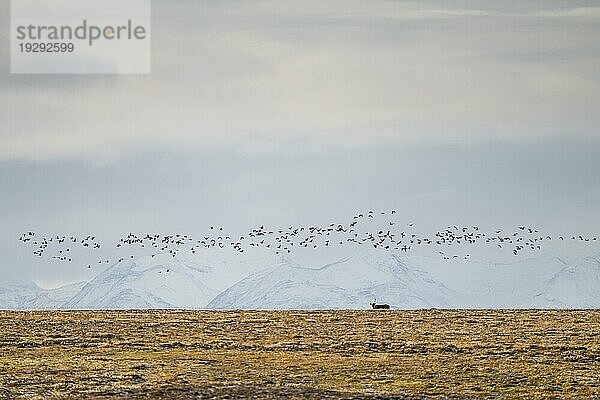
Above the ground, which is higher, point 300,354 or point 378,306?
point 300,354

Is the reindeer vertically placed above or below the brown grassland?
below

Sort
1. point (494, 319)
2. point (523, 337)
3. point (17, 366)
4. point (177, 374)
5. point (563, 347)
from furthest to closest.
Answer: point (494, 319) → point (523, 337) → point (563, 347) → point (17, 366) → point (177, 374)

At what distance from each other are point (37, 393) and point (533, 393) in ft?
76.1

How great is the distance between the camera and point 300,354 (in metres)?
61.9

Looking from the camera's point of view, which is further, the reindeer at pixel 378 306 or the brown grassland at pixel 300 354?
the reindeer at pixel 378 306

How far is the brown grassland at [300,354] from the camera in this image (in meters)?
49.3

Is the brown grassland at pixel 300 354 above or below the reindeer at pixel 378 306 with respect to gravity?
above

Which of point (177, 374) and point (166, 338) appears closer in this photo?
point (177, 374)

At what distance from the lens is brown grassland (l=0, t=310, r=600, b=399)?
49.3 meters

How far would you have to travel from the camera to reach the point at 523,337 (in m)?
68.1

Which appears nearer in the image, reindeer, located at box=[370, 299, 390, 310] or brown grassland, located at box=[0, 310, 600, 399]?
brown grassland, located at box=[0, 310, 600, 399]

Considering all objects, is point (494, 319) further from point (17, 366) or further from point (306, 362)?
point (17, 366)

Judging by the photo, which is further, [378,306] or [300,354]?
[378,306]

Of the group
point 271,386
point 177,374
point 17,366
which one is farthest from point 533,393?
point 17,366
